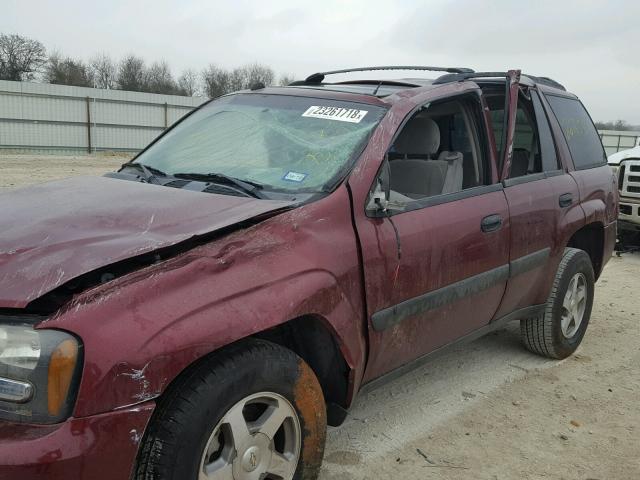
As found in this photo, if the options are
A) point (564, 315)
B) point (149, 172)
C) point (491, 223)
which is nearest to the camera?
point (149, 172)

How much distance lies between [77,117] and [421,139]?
24.7 meters

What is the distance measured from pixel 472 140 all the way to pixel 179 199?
1.85m

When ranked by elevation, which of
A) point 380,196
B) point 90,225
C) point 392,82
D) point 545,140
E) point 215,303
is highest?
point 392,82

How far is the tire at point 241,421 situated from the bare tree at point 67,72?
48.6m

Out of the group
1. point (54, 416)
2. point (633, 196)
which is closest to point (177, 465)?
point (54, 416)

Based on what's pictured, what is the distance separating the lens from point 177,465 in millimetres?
1852

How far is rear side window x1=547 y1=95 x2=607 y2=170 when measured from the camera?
430 centimetres

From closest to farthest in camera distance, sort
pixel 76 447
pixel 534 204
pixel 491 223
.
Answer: pixel 76 447 < pixel 491 223 < pixel 534 204

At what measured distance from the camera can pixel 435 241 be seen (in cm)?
286

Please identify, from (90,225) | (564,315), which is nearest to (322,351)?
(90,225)

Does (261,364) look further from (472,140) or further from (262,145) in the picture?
(472,140)

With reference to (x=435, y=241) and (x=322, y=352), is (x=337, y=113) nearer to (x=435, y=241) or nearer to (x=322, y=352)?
(x=435, y=241)

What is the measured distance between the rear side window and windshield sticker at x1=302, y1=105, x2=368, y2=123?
1.94 m

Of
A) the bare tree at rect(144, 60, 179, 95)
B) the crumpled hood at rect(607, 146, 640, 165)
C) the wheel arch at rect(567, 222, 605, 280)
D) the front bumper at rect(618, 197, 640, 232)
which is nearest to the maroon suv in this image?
the wheel arch at rect(567, 222, 605, 280)
